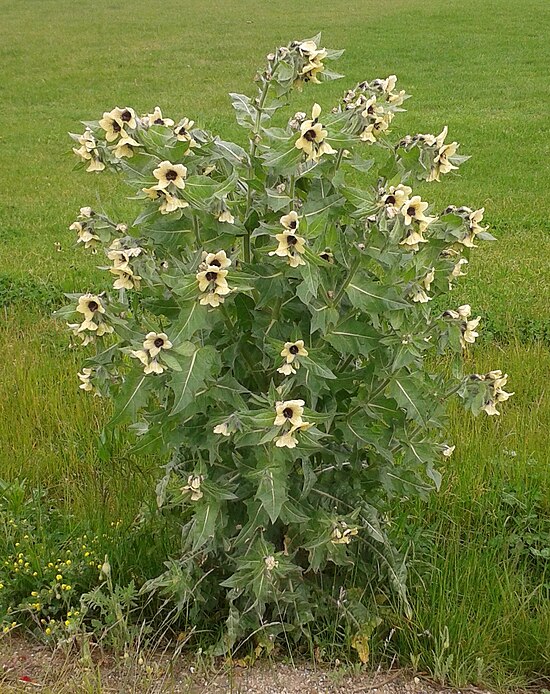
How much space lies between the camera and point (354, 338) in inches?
98.8

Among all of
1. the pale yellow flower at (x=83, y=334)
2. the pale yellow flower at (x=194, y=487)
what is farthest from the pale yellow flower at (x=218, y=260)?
the pale yellow flower at (x=194, y=487)

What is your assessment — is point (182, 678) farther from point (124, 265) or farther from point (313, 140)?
point (313, 140)

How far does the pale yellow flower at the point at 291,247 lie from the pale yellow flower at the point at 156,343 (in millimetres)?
370

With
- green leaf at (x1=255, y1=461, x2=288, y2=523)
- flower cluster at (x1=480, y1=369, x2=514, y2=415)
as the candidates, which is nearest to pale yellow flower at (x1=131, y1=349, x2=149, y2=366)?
green leaf at (x1=255, y1=461, x2=288, y2=523)

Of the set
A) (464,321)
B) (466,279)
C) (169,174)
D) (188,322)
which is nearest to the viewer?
(169,174)

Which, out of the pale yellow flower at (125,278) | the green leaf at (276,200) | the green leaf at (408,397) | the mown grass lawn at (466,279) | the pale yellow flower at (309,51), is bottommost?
the mown grass lawn at (466,279)

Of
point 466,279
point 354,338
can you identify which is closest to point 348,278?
point 354,338

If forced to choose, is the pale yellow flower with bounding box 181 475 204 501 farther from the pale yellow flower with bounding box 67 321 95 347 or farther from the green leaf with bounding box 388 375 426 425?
the green leaf with bounding box 388 375 426 425

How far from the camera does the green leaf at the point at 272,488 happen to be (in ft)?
7.84

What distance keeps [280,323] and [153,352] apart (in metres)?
0.47

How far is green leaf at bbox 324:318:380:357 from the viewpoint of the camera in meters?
2.50

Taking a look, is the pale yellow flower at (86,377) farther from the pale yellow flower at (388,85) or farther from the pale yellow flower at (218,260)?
the pale yellow flower at (388,85)

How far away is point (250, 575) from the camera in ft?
8.62

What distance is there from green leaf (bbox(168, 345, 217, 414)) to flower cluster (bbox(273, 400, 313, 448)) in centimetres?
23
